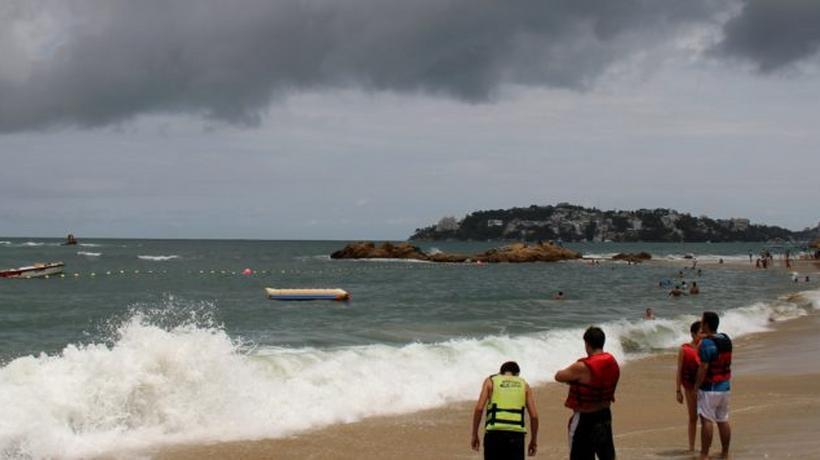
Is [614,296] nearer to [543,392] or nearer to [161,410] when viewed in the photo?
[543,392]

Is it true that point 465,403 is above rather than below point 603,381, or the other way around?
below

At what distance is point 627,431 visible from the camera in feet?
37.9

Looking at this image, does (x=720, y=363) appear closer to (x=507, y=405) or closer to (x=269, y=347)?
(x=507, y=405)

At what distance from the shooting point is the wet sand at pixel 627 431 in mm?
10172

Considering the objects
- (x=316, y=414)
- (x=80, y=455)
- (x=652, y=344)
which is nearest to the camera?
(x=80, y=455)

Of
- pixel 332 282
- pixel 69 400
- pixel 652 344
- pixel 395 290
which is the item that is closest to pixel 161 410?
pixel 69 400

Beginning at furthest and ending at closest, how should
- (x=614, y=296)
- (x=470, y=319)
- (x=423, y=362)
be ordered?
(x=614, y=296)
(x=470, y=319)
(x=423, y=362)

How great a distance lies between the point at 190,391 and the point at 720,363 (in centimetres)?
811

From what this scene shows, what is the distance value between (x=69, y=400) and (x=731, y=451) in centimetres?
Answer: 921

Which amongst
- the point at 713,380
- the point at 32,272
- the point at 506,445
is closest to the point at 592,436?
the point at 506,445

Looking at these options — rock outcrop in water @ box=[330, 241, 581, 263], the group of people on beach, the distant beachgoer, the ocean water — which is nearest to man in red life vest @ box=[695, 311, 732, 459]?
the distant beachgoer

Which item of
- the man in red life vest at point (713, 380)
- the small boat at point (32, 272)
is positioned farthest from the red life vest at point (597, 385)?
the small boat at point (32, 272)

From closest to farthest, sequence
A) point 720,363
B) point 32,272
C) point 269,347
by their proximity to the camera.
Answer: point 720,363, point 269,347, point 32,272

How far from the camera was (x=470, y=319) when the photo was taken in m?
31.6
